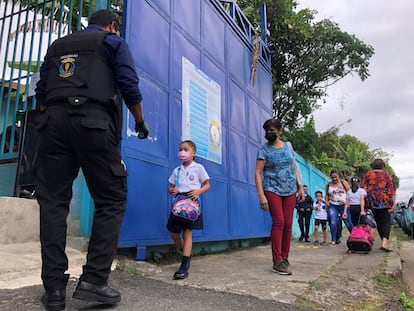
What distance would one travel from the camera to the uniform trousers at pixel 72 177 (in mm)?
2262

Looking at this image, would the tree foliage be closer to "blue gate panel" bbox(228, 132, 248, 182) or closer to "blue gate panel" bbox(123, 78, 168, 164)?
"blue gate panel" bbox(228, 132, 248, 182)

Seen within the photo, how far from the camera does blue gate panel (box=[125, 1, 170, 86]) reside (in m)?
4.46

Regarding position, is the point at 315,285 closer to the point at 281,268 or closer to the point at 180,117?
the point at 281,268

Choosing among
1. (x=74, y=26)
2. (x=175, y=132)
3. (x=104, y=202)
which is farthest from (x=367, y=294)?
(x=74, y=26)

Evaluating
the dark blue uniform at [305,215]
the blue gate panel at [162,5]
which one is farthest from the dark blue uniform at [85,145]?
the dark blue uniform at [305,215]

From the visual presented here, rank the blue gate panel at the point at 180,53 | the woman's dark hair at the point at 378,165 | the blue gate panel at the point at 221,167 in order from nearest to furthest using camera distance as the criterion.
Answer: the blue gate panel at the point at 180,53 < the blue gate panel at the point at 221,167 < the woman's dark hair at the point at 378,165

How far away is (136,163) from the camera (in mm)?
4285

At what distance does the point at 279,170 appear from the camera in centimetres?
438

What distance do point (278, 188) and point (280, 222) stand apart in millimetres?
376

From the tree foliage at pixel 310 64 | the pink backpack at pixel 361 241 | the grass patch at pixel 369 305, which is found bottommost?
the grass patch at pixel 369 305

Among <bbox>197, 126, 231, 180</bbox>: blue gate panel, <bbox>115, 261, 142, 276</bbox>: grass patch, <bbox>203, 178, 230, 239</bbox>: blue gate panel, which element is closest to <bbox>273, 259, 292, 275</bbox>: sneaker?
<bbox>115, 261, 142, 276</bbox>: grass patch

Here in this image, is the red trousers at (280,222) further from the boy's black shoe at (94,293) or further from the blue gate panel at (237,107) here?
the blue gate panel at (237,107)

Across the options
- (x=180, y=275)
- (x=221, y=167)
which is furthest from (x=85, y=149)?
(x=221, y=167)

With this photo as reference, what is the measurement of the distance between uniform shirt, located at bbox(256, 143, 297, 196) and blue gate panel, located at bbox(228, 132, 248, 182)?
7.90 ft
